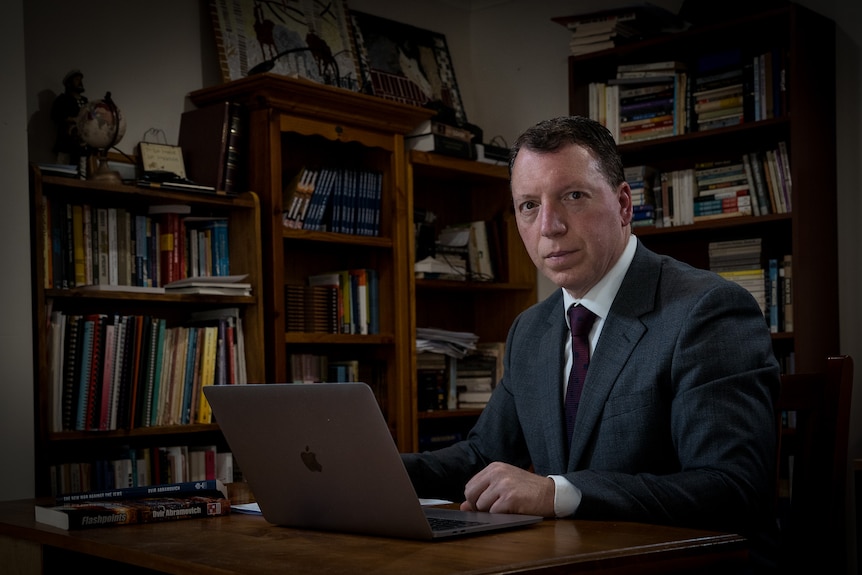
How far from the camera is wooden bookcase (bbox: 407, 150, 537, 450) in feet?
14.0

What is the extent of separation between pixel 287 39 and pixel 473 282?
4.00 feet

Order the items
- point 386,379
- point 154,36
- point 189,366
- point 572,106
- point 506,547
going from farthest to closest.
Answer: point 572,106
point 386,379
point 154,36
point 189,366
point 506,547

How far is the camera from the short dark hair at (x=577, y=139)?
1.76m

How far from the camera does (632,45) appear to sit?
394 centimetres

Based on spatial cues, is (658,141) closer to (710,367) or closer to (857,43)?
(857,43)

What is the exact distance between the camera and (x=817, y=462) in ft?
5.43

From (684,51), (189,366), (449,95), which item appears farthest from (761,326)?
(449,95)

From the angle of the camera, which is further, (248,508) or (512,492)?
(248,508)

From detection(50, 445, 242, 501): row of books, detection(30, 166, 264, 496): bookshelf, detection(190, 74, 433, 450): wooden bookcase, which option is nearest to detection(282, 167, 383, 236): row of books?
detection(190, 74, 433, 450): wooden bookcase

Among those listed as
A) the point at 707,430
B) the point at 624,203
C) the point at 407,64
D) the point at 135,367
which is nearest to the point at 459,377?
the point at 407,64

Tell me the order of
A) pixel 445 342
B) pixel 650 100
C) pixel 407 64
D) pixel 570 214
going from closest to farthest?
pixel 570 214 → pixel 650 100 → pixel 445 342 → pixel 407 64

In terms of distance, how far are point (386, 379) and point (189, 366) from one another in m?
0.89

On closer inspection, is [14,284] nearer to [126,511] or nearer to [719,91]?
[126,511]

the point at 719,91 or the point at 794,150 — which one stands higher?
the point at 719,91
